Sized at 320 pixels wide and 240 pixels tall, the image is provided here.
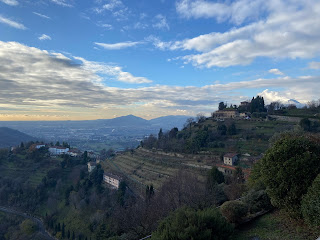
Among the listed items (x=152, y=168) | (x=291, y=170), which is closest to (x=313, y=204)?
(x=291, y=170)

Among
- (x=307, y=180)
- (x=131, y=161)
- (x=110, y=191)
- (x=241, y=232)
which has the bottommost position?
(x=110, y=191)

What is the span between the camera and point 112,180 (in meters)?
39.6

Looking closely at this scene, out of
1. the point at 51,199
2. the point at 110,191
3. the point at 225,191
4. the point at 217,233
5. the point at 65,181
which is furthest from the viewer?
the point at 65,181

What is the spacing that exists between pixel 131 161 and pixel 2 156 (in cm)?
4033

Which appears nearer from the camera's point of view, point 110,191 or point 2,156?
point 110,191

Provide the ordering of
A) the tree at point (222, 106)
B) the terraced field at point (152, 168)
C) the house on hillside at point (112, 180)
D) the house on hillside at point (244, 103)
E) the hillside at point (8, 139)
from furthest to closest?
1. the hillside at point (8, 139)
2. the tree at point (222, 106)
3. the house on hillside at point (244, 103)
4. the house on hillside at point (112, 180)
5. the terraced field at point (152, 168)

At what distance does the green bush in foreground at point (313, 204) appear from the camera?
5.80m

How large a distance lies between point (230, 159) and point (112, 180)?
23125mm

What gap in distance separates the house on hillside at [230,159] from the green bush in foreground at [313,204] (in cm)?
2572

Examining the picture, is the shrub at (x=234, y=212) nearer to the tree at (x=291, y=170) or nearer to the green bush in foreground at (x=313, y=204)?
the tree at (x=291, y=170)

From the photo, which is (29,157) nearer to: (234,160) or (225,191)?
(234,160)

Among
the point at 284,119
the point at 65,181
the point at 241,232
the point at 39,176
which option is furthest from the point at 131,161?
the point at 241,232

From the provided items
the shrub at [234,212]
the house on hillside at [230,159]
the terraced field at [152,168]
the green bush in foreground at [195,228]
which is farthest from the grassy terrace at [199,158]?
the green bush in foreground at [195,228]

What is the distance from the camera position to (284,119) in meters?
42.9
